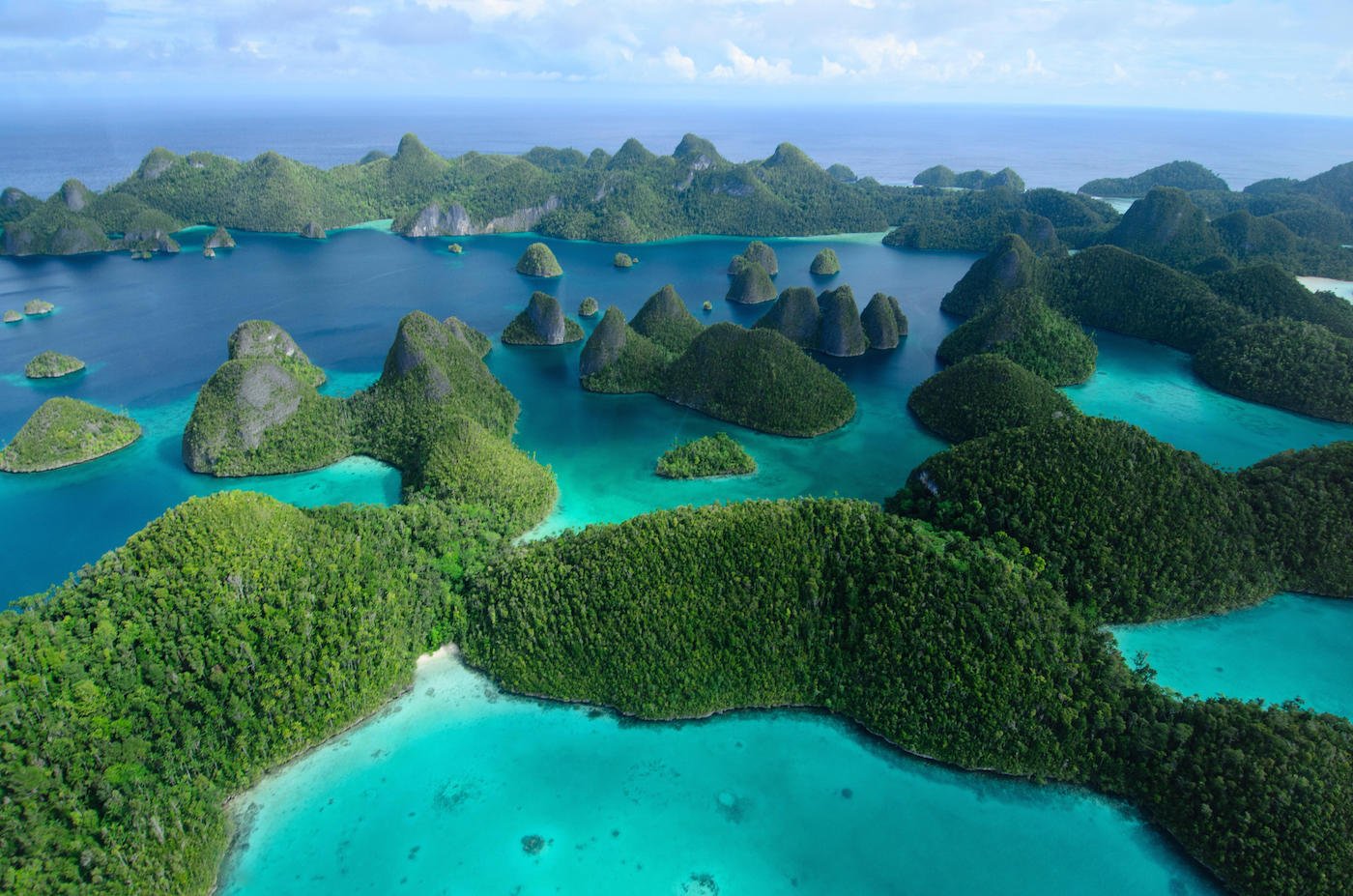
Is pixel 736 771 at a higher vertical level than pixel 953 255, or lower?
lower

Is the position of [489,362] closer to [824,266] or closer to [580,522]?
[580,522]

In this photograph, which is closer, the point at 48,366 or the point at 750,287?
the point at 48,366

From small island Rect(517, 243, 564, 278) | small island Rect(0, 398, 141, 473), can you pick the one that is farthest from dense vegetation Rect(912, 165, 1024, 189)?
small island Rect(0, 398, 141, 473)

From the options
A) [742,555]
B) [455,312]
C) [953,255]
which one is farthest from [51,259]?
[953,255]

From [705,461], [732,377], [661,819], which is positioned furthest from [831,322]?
[661,819]

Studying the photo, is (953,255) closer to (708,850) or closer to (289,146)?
(708,850)

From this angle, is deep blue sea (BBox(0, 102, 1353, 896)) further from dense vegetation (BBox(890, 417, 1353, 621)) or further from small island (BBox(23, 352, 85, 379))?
dense vegetation (BBox(890, 417, 1353, 621))

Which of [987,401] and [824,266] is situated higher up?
[824,266]
